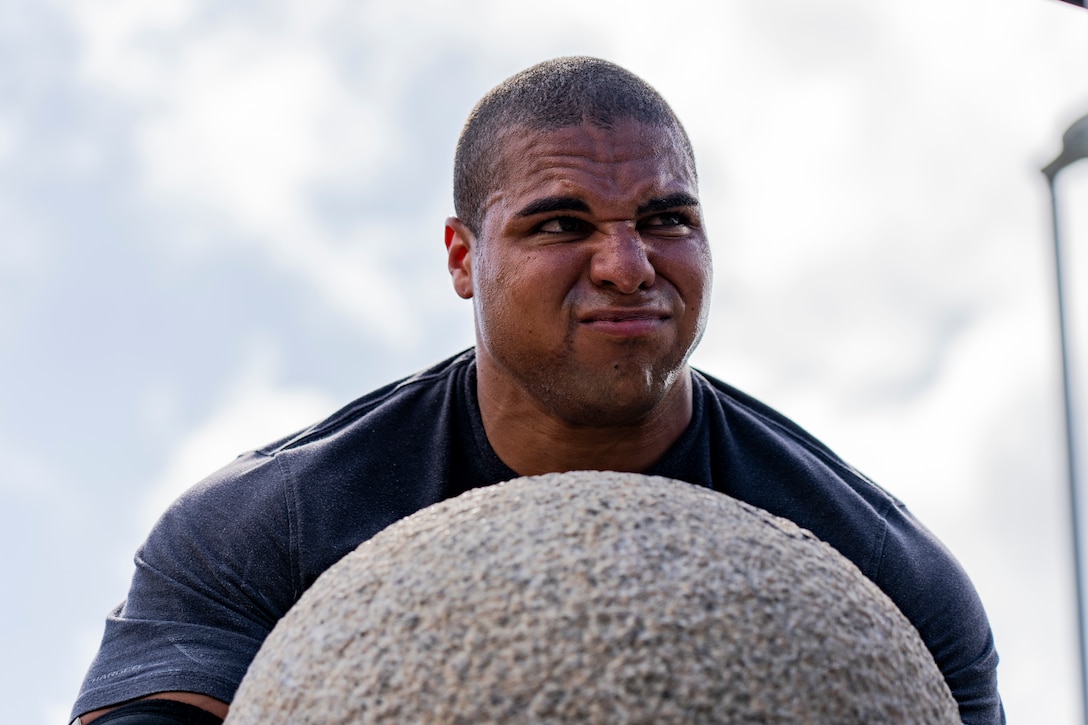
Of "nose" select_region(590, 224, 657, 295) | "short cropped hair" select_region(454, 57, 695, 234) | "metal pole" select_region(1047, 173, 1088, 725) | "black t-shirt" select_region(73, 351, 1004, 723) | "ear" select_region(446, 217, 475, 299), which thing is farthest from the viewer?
"metal pole" select_region(1047, 173, 1088, 725)

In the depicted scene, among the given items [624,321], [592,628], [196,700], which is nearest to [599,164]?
[624,321]

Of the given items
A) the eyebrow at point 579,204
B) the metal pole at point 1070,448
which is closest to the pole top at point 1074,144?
the metal pole at point 1070,448

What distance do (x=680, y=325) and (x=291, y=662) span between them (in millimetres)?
1913

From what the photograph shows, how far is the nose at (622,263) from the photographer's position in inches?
147

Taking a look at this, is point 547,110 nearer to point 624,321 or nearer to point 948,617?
point 624,321

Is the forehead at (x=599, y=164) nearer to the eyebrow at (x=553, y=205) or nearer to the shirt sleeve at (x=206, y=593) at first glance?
the eyebrow at (x=553, y=205)

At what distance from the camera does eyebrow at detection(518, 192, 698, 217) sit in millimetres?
3838

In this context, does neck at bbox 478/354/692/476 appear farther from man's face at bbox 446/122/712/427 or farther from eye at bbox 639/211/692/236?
eye at bbox 639/211/692/236

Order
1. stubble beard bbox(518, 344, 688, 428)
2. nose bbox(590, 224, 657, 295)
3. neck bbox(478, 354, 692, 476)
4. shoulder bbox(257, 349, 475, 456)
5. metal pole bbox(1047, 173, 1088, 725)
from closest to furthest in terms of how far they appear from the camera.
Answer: nose bbox(590, 224, 657, 295)
stubble beard bbox(518, 344, 688, 428)
neck bbox(478, 354, 692, 476)
shoulder bbox(257, 349, 475, 456)
metal pole bbox(1047, 173, 1088, 725)

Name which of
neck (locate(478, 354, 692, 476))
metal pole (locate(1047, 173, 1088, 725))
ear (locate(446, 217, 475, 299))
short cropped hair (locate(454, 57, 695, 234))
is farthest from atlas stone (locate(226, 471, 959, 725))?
metal pole (locate(1047, 173, 1088, 725))

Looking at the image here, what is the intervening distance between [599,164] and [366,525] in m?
1.30

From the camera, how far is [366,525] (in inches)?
153

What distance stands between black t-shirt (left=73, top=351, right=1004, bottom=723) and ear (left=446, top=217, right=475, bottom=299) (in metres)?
0.42

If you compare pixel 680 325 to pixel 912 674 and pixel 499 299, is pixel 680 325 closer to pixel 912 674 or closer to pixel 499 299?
pixel 499 299
